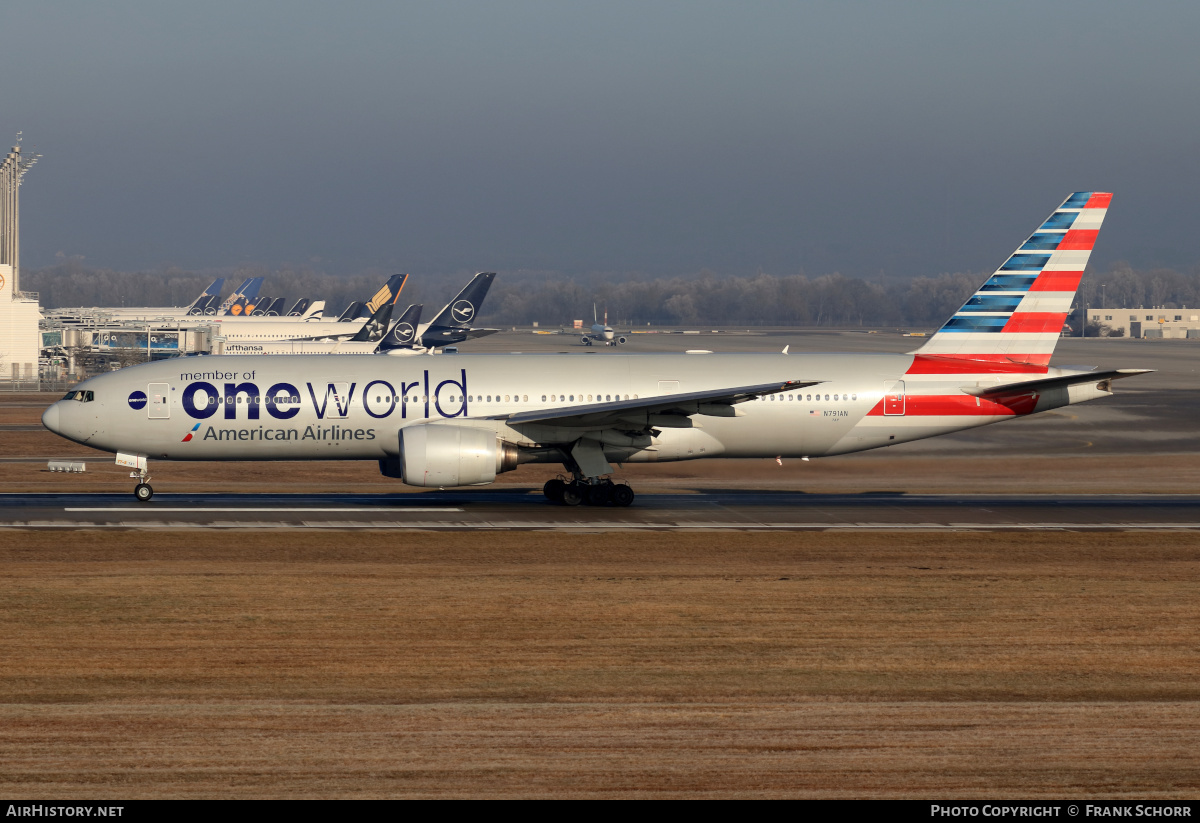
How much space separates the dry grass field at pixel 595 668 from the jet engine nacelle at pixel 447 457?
320 cm

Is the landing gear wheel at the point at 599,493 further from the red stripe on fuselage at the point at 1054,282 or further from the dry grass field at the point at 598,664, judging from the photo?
the red stripe on fuselage at the point at 1054,282

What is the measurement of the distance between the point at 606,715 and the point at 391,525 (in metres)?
15.4

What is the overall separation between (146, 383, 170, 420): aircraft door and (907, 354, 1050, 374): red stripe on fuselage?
65.3ft

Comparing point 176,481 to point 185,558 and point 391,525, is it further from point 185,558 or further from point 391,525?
point 185,558

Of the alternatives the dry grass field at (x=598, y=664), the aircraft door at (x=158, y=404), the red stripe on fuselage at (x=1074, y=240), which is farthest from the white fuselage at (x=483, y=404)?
the dry grass field at (x=598, y=664)

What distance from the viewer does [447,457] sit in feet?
→ 93.7

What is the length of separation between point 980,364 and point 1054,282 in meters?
3.45

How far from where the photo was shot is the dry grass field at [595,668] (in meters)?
11.5

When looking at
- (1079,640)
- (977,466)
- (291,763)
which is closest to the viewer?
(291,763)

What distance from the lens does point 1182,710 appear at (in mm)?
13922

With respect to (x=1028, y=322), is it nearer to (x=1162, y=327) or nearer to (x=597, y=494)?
(x=597, y=494)

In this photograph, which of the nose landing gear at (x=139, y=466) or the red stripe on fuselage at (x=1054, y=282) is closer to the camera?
the nose landing gear at (x=139, y=466)

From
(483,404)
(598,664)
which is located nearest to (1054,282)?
(483,404)

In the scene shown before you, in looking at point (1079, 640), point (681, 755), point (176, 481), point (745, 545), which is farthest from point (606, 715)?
point (176, 481)
